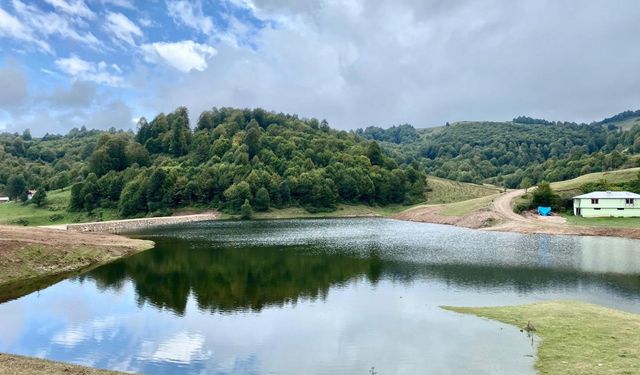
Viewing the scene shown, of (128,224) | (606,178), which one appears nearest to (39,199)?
(128,224)

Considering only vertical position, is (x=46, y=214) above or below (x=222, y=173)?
below

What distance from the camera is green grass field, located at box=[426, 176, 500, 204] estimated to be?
145375 mm

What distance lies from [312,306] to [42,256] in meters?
29.3

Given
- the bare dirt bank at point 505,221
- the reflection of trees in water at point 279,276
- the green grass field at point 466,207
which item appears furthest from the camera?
the green grass field at point 466,207

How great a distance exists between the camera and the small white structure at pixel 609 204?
254ft

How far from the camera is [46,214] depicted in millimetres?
119500

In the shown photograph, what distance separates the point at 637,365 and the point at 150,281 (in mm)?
35893

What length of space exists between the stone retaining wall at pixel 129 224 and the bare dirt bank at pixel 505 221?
5850 cm

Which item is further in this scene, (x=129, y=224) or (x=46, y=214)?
(x=46, y=214)

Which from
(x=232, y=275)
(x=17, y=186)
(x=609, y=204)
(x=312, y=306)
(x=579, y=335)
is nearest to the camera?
(x=579, y=335)

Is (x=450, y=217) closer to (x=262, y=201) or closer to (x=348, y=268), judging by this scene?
(x=262, y=201)

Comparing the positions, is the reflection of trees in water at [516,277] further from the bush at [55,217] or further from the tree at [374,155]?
the tree at [374,155]

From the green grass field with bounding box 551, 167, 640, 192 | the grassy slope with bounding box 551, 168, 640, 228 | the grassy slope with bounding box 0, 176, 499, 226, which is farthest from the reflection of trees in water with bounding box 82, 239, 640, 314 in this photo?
the grassy slope with bounding box 0, 176, 499, 226

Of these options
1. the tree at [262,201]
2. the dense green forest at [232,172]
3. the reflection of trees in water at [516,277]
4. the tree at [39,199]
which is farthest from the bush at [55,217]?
the reflection of trees in water at [516,277]
